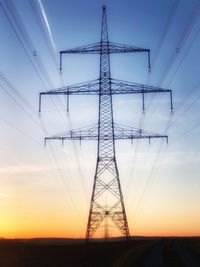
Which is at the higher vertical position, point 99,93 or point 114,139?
point 99,93

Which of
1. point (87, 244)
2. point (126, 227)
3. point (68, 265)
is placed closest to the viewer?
point (68, 265)

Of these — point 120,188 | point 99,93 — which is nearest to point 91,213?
point 120,188

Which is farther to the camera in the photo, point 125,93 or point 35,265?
point 125,93

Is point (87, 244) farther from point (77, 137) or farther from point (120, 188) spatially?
point (77, 137)

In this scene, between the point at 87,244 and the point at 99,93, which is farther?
the point at 87,244

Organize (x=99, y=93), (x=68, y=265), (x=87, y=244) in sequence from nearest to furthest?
(x=68, y=265) → (x=99, y=93) → (x=87, y=244)

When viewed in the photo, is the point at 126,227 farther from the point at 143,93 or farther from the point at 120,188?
the point at 143,93

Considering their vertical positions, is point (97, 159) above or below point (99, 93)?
below

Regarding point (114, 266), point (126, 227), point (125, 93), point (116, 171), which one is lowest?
point (114, 266)

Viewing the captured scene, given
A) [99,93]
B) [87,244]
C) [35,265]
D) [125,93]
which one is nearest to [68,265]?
[35,265]
